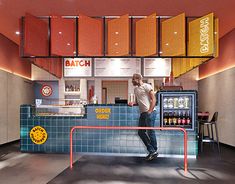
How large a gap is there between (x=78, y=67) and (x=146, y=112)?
15.0 feet

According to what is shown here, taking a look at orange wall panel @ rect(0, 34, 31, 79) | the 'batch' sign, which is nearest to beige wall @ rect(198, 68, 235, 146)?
the 'batch' sign

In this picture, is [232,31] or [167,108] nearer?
[167,108]

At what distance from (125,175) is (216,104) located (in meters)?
5.38

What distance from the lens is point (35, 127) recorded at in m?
6.54

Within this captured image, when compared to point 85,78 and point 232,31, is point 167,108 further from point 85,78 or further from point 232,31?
point 85,78

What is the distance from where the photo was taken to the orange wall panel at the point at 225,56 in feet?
25.3

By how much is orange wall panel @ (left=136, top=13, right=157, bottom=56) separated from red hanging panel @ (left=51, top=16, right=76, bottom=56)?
1.60 metres

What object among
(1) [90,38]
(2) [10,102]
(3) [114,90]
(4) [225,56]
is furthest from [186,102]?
(3) [114,90]

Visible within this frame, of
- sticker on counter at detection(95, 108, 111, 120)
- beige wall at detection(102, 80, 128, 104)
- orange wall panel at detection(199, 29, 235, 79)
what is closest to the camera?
sticker on counter at detection(95, 108, 111, 120)

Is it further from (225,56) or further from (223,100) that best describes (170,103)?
(225,56)

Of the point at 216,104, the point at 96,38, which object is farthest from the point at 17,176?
the point at 216,104

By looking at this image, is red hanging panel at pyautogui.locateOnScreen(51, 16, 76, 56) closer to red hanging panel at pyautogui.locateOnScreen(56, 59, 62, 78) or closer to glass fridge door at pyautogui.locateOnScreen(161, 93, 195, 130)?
glass fridge door at pyautogui.locateOnScreen(161, 93, 195, 130)

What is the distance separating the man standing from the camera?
564cm

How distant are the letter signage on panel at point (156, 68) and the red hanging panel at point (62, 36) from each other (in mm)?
3585
